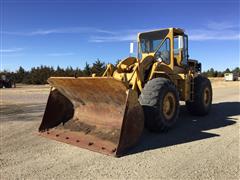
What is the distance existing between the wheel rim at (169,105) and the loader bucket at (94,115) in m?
1.14

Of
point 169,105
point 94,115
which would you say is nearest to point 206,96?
point 169,105

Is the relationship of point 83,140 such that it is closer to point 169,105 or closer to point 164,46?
point 169,105

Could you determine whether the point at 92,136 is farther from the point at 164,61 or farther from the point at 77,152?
the point at 164,61

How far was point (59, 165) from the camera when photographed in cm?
462

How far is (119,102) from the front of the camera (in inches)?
236

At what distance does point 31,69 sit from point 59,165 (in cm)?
5410

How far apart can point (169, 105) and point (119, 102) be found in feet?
4.66

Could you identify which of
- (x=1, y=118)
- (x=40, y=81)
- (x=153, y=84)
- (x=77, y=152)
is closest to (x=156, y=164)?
(x=77, y=152)

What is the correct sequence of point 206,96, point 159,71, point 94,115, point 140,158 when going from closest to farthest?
point 140,158, point 94,115, point 159,71, point 206,96

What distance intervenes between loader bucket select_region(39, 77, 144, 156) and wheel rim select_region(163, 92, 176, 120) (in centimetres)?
114

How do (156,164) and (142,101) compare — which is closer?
(156,164)

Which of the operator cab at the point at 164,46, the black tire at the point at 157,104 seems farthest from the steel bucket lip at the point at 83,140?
the operator cab at the point at 164,46

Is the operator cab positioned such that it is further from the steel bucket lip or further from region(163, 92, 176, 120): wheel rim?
the steel bucket lip

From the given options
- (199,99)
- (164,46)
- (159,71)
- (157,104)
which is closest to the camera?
(157,104)
